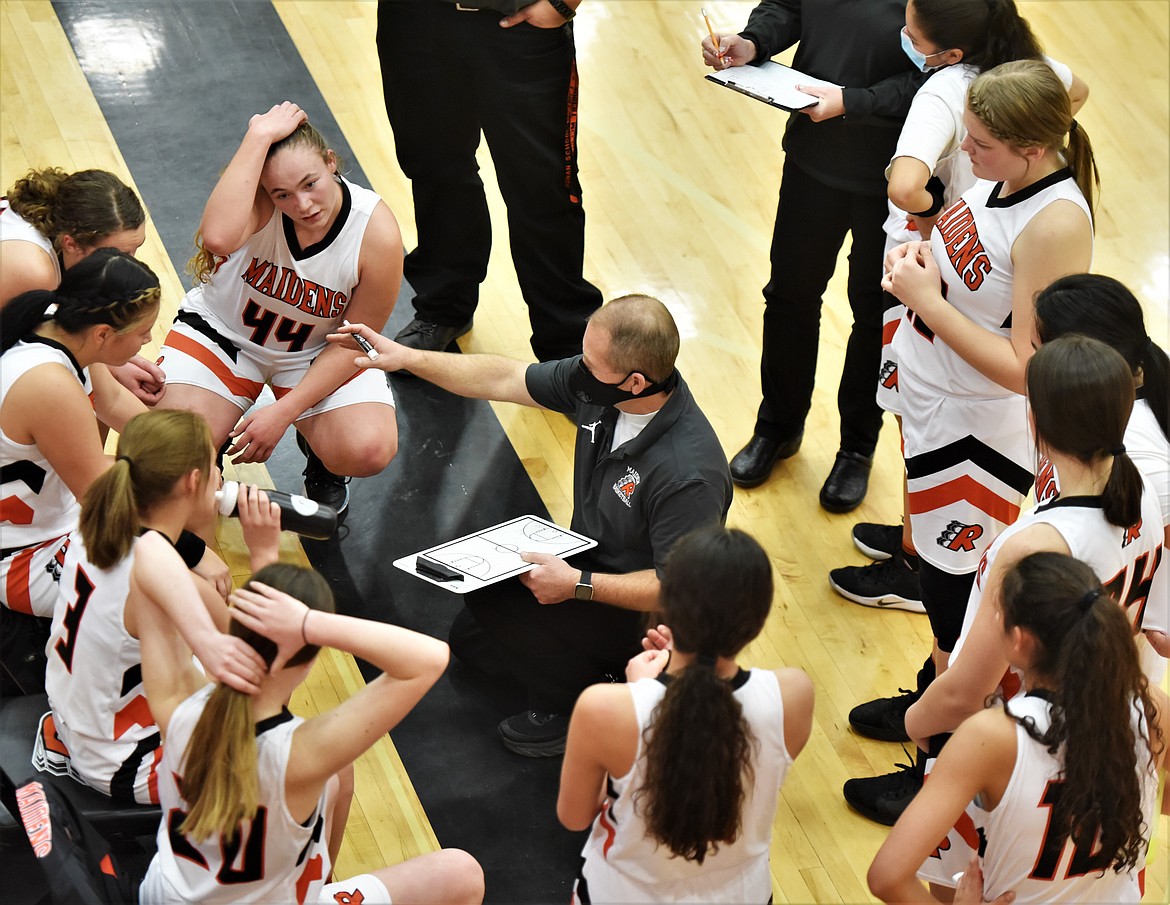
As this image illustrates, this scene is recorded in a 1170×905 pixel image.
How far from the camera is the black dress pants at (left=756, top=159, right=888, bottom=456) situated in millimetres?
3850

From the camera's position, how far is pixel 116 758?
8.84 feet

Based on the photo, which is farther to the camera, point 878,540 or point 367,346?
point 878,540

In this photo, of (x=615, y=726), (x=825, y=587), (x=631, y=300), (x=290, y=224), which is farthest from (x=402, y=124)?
(x=615, y=726)

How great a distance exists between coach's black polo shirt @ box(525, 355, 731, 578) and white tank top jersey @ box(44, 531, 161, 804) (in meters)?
1.11

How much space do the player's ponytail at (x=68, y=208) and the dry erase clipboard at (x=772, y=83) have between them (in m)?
1.65

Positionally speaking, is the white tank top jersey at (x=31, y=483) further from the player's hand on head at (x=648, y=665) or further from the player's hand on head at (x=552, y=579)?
the player's hand on head at (x=648, y=665)

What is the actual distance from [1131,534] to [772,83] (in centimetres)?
181

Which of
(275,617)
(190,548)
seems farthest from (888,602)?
(275,617)

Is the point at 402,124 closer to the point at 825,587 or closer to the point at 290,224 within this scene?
the point at 290,224

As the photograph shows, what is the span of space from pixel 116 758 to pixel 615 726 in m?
1.13

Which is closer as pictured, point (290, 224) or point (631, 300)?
point (631, 300)

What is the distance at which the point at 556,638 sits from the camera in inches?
130

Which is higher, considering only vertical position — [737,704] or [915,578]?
[737,704]

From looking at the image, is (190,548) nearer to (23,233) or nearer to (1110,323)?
(23,233)
